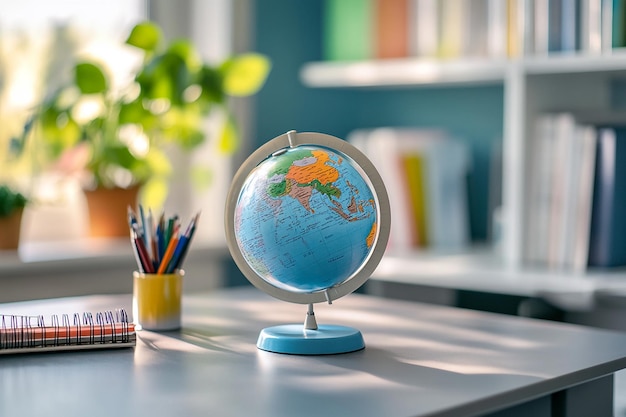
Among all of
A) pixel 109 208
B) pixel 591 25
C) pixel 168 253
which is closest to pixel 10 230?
pixel 109 208

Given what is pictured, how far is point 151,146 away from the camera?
2.42 meters

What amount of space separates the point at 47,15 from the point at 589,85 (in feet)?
4.53

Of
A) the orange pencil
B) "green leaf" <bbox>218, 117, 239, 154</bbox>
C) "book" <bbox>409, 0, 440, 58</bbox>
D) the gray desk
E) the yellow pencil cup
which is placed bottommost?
the gray desk

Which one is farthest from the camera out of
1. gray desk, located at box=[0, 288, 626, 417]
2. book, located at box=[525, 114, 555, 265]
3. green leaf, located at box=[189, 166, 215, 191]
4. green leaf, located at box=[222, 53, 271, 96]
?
green leaf, located at box=[189, 166, 215, 191]

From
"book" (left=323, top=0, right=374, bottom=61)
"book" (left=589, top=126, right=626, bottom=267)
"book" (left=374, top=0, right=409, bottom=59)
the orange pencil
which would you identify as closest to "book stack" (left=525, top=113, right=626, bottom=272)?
"book" (left=589, top=126, right=626, bottom=267)

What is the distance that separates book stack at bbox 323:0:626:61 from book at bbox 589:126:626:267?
0.21m

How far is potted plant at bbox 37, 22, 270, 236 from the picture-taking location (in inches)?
89.5

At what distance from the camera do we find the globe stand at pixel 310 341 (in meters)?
1.28

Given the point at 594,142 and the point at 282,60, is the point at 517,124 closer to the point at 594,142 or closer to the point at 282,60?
the point at 594,142

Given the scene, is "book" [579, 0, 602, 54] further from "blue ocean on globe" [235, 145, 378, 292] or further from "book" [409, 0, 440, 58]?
"blue ocean on globe" [235, 145, 378, 292]

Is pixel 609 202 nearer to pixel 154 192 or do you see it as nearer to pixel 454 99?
pixel 454 99

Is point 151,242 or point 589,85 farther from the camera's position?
point 589,85

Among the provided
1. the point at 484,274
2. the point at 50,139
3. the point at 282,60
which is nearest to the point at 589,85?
the point at 484,274

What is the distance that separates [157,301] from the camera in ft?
4.71
